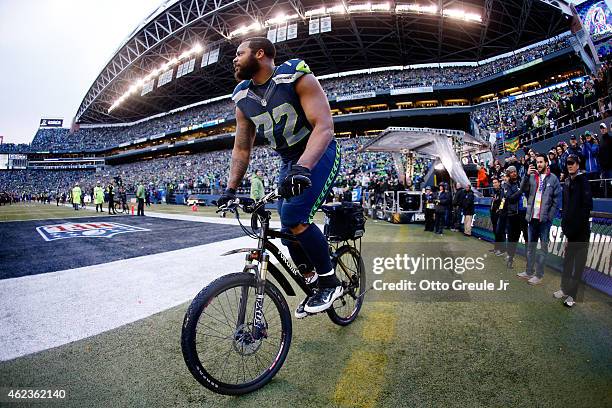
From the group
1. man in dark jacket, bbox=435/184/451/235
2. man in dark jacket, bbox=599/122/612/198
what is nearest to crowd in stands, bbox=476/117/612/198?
man in dark jacket, bbox=599/122/612/198

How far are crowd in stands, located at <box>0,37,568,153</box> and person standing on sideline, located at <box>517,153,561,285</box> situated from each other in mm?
37247

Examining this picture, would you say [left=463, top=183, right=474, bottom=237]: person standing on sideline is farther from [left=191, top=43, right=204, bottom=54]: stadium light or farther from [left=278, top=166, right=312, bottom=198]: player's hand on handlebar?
[left=191, top=43, right=204, bottom=54]: stadium light

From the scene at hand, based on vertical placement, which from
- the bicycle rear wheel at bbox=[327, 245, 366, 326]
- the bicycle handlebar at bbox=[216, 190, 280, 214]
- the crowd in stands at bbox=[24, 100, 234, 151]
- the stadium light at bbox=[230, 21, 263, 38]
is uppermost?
the stadium light at bbox=[230, 21, 263, 38]

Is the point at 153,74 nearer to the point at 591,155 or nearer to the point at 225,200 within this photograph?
the point at 591,155

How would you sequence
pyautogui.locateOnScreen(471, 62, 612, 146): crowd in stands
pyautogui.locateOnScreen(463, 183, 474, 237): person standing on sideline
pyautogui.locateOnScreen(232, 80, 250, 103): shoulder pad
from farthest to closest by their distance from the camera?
1. pyautogui.locateOnScreen(471, 62, 612, 146): crowd in stands
2. pyautogui.locateOnScreen(463, 183, 474, 237): person standing on sideline
3. pyautogui.locateOnScreen(232, 80, 250, 103): shoulder pad

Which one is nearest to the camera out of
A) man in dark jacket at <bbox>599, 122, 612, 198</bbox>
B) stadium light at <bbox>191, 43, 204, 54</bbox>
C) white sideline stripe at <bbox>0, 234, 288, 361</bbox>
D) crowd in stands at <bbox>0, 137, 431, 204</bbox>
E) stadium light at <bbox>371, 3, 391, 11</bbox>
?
white sideline stripe at <bbox>0, 234, 288, 361</bbox>

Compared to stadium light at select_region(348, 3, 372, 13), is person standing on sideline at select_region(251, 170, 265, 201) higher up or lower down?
lower down

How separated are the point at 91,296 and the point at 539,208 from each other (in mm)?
6534

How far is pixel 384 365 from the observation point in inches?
86.5

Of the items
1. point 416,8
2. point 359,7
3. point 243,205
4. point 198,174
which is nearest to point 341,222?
point 243,205

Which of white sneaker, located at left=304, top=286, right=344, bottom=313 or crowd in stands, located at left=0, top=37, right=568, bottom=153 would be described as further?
crowd in stands, located at left=0, top=37, right=568, bottom=153

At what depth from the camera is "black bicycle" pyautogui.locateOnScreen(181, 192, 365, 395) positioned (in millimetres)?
1750

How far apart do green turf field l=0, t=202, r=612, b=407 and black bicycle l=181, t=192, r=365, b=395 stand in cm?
15

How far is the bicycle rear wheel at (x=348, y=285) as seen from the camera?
2891 mm
